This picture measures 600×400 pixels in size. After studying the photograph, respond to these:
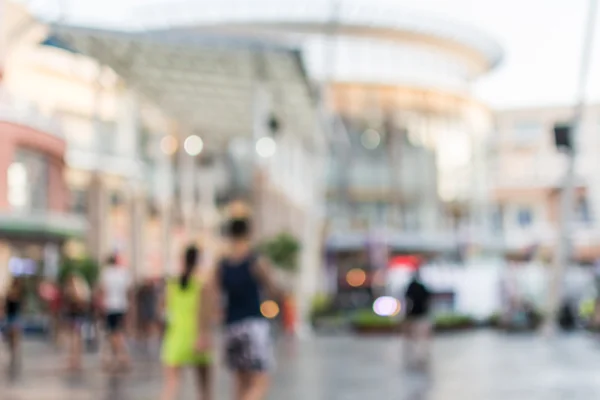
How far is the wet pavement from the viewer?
12.1 m

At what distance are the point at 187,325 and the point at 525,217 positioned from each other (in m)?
72.8

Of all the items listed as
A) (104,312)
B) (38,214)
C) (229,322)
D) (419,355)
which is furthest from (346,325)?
(38,214)

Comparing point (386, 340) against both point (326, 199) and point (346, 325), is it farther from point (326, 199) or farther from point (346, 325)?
point (326, 199)

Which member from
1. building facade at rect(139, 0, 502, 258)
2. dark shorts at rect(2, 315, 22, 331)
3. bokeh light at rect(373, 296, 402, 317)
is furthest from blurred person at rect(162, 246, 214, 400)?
building facade at rect(139, 0, 502, 258)

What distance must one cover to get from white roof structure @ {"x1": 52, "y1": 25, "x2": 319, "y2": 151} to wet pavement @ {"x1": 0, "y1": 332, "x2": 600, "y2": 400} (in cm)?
764

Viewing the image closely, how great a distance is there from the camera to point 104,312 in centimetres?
1636

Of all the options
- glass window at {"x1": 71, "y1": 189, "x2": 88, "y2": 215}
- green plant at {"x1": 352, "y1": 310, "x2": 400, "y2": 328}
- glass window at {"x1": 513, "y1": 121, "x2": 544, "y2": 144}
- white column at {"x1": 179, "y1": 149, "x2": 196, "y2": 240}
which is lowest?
green plant at {"x1": 352, "y1": 310, "x2": 400, "y2": 328}

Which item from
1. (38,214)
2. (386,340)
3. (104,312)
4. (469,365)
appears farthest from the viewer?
(386,340)

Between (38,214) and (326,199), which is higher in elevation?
(326,199)

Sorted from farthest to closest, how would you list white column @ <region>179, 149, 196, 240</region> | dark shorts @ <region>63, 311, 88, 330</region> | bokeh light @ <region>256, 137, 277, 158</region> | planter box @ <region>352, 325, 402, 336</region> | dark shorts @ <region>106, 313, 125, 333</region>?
white column @ <region>179, 149, 196, 240</region>
bokeh light @ <region>256, 137, 277, 158</region>
planter box @ <region>352, 325, 402, 336</region>
dark shorts @ <region>63, 311, 88, 330</region>
dark shorts @ <region>106, 313, 125, 333</region>

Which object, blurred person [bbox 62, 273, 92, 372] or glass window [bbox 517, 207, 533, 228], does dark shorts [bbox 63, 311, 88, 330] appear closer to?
blurred person [bbox 62, 273, 92, 372]

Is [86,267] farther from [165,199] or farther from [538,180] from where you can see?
[538,180]

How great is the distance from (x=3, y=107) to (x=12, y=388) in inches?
387

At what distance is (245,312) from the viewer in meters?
8.49
